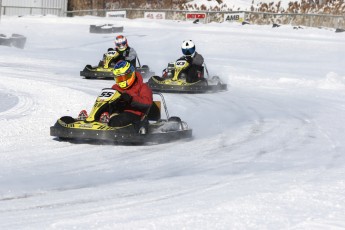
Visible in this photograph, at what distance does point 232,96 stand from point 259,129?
5.22 meters

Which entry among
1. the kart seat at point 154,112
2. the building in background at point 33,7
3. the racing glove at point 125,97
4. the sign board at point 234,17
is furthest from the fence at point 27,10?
the racing glove at point 125,97

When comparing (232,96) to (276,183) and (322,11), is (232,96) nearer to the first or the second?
(276,183)

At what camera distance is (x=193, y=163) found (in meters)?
8.16

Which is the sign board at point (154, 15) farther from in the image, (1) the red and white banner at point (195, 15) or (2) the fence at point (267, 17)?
(1) the red and white banner at point (195, 15)

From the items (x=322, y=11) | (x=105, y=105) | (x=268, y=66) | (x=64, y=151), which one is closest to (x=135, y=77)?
(x=105, y=105)

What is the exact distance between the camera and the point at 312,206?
5.81m

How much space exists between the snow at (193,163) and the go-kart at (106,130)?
0.47ft

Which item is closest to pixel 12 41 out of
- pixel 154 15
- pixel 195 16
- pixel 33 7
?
pixel 195 16

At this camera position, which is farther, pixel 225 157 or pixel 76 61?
pixel 76 61

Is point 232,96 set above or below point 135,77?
below

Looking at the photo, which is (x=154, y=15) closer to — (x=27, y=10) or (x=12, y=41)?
(x=27, y=10)

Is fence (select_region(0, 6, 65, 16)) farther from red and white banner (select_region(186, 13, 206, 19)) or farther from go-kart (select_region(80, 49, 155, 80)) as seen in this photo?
go-kart (select_region(80, 49, 155, 80))

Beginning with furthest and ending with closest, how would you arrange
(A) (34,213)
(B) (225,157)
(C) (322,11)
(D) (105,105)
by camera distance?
(C) (322,11)
(D) (105,105)
(B) (225,157)
(A) (34,213)

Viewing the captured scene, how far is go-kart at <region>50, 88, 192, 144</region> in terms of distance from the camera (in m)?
9.13
